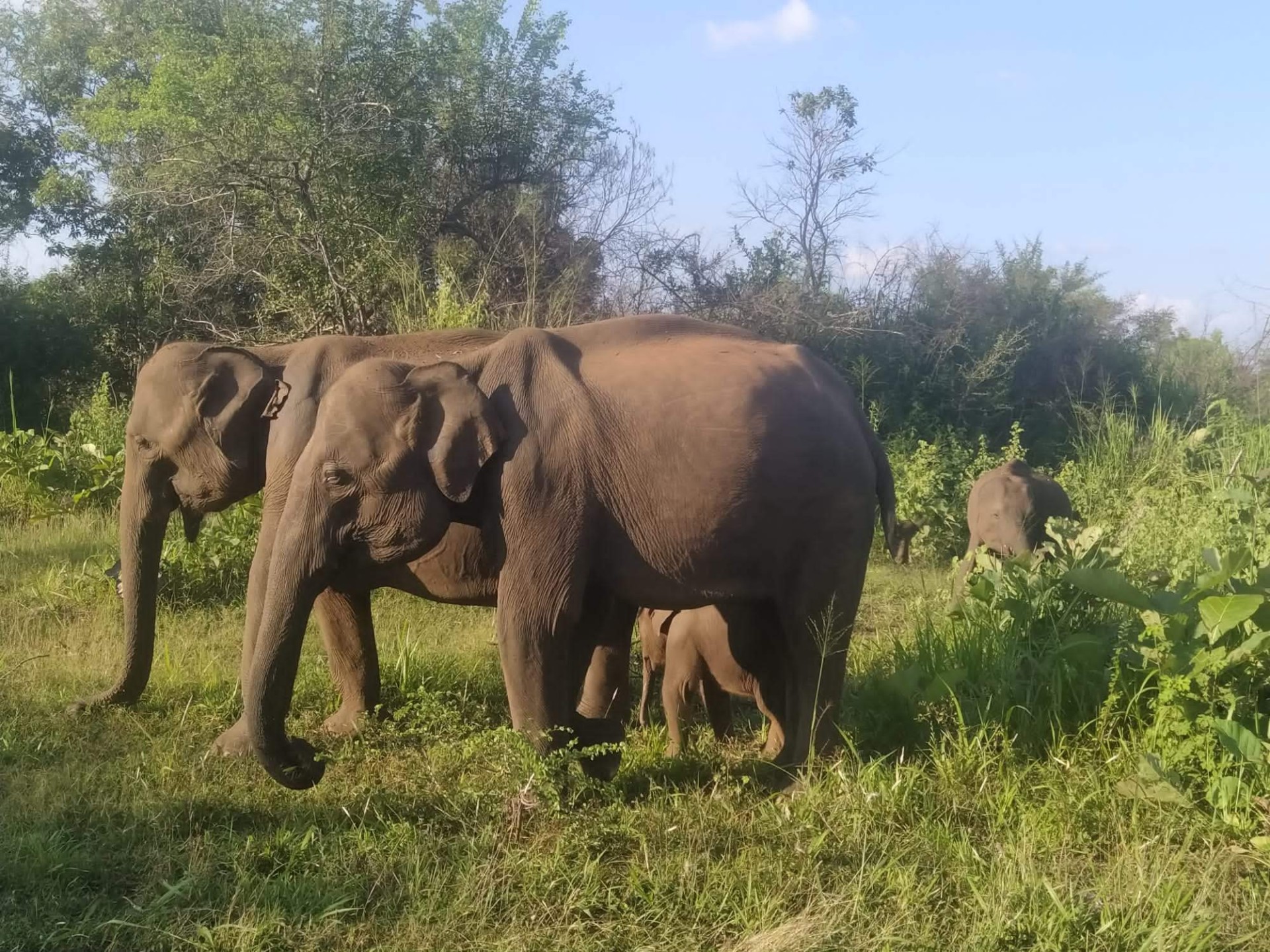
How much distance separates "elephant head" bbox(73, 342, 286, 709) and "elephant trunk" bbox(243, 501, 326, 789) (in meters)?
1.30

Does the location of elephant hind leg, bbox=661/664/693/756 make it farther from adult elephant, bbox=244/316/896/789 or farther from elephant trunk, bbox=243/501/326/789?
elephant trunk, bbox=243/501/326/789

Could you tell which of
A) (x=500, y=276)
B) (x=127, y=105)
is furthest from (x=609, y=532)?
(x=127, y=105)

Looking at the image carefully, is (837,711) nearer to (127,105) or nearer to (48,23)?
(127,105)

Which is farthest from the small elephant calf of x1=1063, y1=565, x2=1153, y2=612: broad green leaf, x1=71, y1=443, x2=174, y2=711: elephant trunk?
x1=71, y1=443, x2=174, y2=711: elephant trunk

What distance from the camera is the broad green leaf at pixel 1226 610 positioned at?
3490 mm

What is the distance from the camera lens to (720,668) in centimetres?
460

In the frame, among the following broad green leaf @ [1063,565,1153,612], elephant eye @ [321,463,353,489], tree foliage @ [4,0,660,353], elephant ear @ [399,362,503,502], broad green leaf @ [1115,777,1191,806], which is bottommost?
broad green leaf @ [1115,777,1191,806]

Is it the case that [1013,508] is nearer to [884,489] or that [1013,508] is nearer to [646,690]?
[646,690]

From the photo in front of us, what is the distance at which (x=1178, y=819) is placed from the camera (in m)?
3.53

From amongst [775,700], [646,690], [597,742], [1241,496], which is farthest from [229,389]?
[1241,496]

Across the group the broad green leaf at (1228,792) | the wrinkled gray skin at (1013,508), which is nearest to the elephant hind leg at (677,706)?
the broad green leaf at (1228,792)

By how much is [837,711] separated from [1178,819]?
1.22 meters

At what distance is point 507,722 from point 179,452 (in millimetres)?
1935

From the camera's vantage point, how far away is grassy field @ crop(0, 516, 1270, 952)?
2918 mm
